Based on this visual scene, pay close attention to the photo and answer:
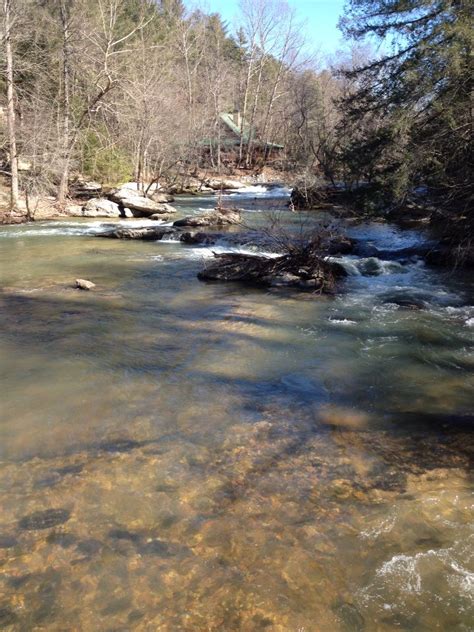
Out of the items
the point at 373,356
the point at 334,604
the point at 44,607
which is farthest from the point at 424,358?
the point at 44,607

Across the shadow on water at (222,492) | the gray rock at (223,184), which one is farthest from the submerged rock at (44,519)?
the gray rock at (223,184)

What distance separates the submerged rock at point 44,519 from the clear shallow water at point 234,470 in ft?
0.05

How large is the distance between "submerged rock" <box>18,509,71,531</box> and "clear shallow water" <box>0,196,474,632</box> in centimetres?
2

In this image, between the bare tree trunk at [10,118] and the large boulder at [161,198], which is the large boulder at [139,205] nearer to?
the large boulder at [161,198]

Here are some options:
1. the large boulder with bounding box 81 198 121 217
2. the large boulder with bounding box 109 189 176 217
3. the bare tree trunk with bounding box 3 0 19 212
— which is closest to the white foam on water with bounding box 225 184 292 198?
the large boulder with bounding box 109 189 176 217

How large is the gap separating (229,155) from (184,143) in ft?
57.2

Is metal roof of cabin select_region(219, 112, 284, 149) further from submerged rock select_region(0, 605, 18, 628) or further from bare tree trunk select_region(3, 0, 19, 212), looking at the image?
submerged rock select_region(0, 605, 18, 628)

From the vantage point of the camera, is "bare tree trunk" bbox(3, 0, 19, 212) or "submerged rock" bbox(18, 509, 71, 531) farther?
"bare tree trunk" bbox(3, 0, 19, 212)

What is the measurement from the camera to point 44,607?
10.9 feet

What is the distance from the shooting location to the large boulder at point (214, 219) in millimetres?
20297

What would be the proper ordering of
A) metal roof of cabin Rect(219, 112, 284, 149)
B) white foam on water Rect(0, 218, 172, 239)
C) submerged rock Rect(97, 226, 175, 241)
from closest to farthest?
submerged rock Rect(97, 226, 175, 241) < white foam on water Rect(0, 218, 172, 239) < metal roof of cabin Rect(219, 112, 284, 149)

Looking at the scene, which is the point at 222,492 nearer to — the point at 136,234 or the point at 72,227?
the point at 136,234

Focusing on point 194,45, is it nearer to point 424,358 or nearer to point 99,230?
point 99,230

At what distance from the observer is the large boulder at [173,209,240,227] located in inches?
799
